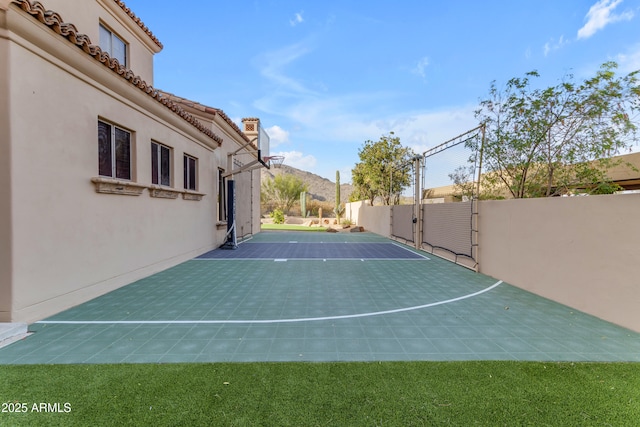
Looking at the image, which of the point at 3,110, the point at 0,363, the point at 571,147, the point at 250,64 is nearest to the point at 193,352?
the point at 0,363

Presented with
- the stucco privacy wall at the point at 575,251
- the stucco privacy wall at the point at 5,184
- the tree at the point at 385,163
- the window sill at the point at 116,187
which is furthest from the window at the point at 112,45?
the tree at the point at 385,163

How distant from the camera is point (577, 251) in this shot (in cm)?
484

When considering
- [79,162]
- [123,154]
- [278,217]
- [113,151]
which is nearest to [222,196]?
[123,154]

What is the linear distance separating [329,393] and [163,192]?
687cm

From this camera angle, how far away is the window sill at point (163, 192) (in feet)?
23.3

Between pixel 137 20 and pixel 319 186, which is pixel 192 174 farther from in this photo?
pixel 319 186

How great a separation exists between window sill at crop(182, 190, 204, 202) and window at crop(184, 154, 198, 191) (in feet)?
0.87

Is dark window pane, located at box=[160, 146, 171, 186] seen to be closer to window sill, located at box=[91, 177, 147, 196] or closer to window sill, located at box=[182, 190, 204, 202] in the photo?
window sill, located at box=[182, 190, 204, 202]

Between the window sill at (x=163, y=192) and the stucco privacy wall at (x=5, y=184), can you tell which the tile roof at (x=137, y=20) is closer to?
the window sill at (x=163, y=192)

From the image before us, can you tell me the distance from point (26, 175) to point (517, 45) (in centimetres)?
1196

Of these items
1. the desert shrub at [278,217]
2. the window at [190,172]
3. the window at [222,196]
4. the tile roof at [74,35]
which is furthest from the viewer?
the desert shrub at [278,217]

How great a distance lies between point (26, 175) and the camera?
4.00 m

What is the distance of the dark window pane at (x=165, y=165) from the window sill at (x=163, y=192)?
1.14 ft

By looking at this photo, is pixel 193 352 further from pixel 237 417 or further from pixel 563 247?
pixel 563 247
